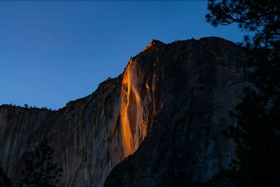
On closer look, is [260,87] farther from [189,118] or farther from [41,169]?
[41,169]

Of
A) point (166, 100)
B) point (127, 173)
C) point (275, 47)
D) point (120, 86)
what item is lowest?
point (127, 173)

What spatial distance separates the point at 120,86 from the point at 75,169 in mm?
11273

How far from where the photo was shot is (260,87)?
13.4 m

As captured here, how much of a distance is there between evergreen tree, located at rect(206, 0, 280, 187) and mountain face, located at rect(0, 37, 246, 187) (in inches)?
264

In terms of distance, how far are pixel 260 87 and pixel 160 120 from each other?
1237 centimetres

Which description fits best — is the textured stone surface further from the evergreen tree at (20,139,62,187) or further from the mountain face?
the evergreen tree at (20,139,62,187)

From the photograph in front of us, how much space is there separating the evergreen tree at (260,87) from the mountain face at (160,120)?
6714mm

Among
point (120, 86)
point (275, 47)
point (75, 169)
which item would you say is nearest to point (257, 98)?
point (275, 47)

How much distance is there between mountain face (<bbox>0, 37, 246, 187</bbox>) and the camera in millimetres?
22141

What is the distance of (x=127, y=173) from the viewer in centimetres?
2330

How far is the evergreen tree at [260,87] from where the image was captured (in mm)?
13258

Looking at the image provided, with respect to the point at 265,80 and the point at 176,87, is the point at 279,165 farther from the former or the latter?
the point at 176,87

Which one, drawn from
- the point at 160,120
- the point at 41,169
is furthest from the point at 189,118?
the point at 41,169

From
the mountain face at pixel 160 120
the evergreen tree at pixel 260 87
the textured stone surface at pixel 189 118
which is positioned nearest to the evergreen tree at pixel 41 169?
the mountain face at pixel 160 120
